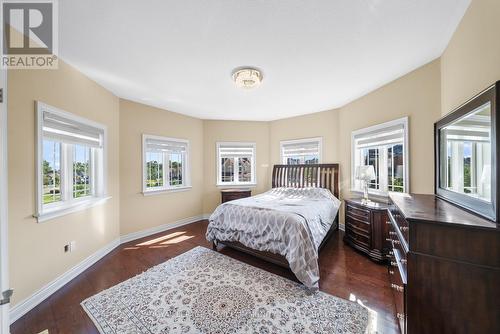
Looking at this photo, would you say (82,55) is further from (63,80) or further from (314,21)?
(314,21)

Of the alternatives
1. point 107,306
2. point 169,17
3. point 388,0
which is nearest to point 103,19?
point 169,17

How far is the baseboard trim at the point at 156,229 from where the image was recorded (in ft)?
11.8

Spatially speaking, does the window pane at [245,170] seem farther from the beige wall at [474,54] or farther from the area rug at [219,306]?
the beige wall at [474,54]

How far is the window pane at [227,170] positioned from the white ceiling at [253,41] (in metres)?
2.33

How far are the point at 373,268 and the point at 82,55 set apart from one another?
4613 millimetres

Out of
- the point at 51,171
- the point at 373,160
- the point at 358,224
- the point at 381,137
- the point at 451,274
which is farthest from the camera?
the point at 373,160

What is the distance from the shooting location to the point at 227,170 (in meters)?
5.30

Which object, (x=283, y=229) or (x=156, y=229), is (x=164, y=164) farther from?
(x=283, y=229)

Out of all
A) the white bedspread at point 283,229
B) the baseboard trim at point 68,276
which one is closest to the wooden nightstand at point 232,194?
the baseboard trim at point 68,276

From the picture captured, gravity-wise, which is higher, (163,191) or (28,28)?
(28,28)

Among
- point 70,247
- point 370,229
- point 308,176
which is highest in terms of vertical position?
point 308,176

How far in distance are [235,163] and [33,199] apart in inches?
151

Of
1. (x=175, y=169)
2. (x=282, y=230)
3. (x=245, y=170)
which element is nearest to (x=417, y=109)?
(x=282, y=230)

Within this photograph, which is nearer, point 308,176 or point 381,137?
point 381,137
